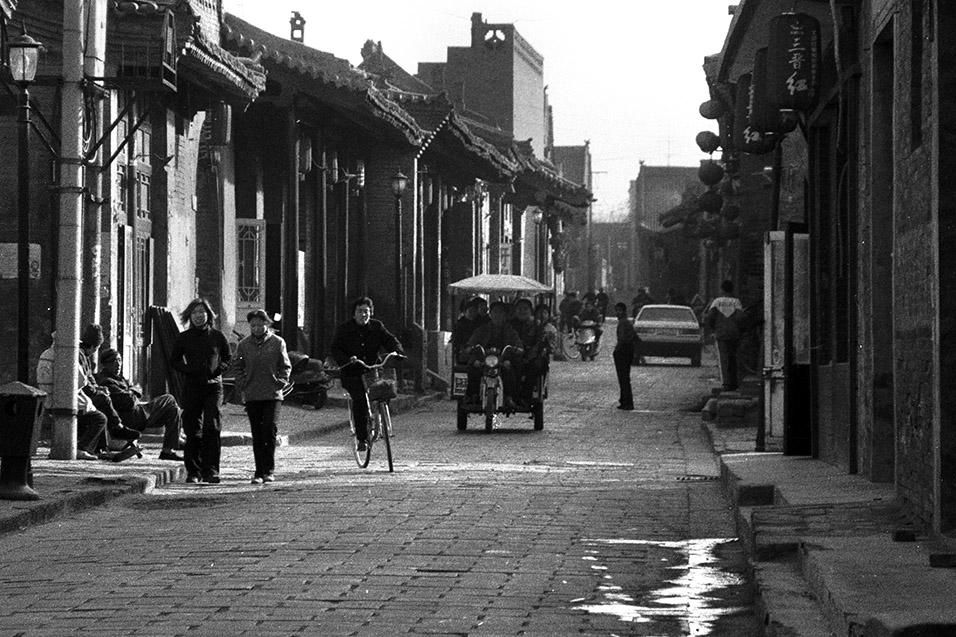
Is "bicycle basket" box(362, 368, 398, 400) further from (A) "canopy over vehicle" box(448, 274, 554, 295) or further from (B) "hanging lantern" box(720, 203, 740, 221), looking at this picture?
(B) "hanging lantern" box(720, 203, 740, 221)

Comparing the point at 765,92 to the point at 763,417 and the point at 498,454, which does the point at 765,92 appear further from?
the point at 498,454

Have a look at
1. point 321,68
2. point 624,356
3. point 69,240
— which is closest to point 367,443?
point 69,240

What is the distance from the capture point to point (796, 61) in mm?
15992

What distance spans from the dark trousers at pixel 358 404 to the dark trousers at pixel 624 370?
41.0 feet

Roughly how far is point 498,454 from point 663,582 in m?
10.2

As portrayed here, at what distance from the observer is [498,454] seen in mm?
20141

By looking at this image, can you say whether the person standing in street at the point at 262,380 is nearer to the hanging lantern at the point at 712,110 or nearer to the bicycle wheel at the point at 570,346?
the hanging lantern at the point at 712,110

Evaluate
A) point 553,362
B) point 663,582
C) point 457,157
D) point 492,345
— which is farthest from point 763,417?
point 553,362

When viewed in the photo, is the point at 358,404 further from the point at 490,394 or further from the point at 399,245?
the point at 399,245

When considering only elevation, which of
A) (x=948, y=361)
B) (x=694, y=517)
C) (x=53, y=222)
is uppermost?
(x=53, y=222)

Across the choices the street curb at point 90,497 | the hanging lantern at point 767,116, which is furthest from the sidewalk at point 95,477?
the hanging lantern at point 767,116

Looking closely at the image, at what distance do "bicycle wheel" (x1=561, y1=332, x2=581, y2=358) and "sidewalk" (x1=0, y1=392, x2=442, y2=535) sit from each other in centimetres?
2755

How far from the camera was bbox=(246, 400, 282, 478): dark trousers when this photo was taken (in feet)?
53.5

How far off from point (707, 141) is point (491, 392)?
289 inches
